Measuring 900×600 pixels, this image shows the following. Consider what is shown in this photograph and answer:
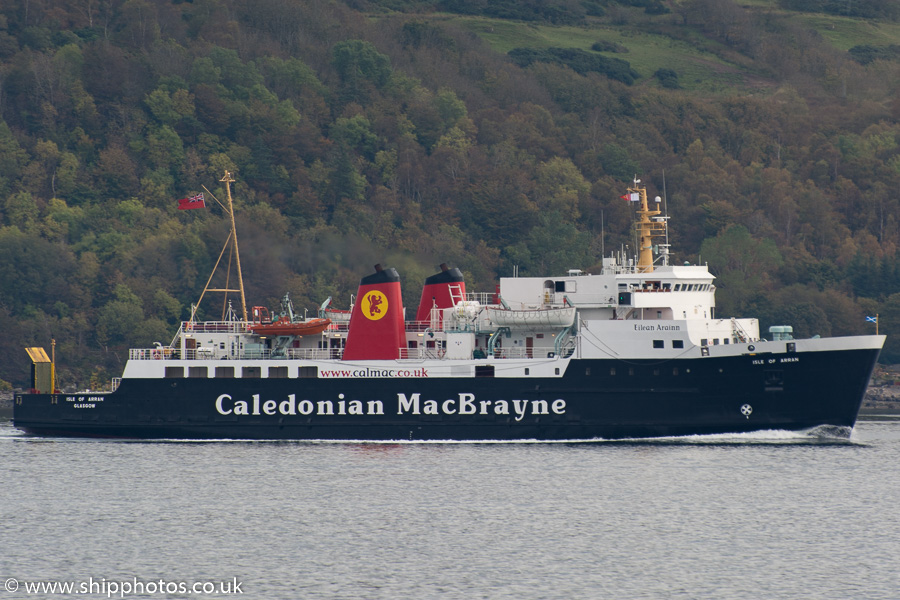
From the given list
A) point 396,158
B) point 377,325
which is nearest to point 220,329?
point 377,325

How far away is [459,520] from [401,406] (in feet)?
46.2

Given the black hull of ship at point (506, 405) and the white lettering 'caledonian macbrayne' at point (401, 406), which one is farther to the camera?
the white lettering 'caledonian macbrayne' at point (401, 406)

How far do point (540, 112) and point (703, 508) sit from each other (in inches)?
4088

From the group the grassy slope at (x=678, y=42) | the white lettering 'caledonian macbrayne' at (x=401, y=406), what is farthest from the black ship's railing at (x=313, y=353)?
the grassy slope at (x=678, y=42)

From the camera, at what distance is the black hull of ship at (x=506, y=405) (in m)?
47.6

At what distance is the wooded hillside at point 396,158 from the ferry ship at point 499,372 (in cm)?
3081

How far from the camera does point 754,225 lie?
119 m

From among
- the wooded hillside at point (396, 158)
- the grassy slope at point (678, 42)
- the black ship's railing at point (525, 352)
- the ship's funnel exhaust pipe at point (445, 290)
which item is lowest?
the black ship's railing at point (525, 352)

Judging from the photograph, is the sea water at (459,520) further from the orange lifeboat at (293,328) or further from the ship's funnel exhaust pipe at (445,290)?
the ship's funnel exhaust pipe at (445,290)

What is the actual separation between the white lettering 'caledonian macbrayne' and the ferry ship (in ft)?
0.17

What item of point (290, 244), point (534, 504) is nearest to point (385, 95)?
point (290, 244)

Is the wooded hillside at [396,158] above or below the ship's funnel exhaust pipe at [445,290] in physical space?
above

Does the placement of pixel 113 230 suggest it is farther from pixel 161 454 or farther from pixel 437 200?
pixel 161 454

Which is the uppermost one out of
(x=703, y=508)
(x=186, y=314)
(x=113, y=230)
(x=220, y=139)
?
(x=220, y=139)
